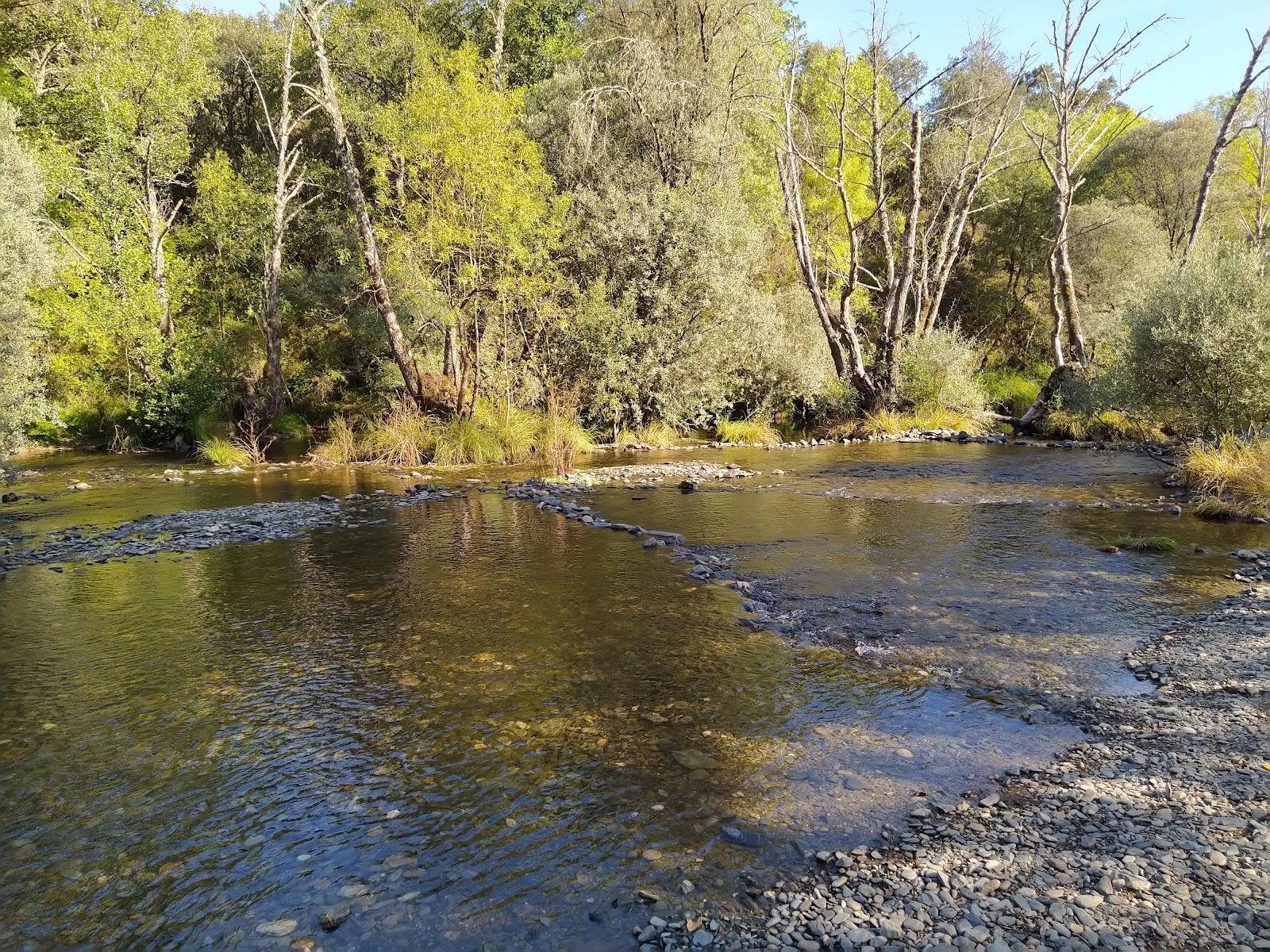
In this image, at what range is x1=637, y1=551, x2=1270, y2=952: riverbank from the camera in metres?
3.74

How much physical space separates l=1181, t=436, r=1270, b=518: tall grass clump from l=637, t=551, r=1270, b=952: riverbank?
954cm

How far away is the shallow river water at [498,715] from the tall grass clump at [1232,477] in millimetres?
1155

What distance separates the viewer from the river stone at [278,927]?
3980 millimetres

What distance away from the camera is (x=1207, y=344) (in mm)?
16047

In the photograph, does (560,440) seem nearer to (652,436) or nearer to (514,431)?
(514,431)

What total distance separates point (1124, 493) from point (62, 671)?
712 inches

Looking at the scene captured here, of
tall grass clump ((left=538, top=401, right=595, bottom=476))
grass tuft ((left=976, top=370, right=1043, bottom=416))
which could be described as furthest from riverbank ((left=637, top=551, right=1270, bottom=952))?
grass tuft ((left=976, top=370, right=1043, bottom=416))

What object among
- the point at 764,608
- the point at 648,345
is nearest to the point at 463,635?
the point at 764,608

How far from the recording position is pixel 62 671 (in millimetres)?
7562

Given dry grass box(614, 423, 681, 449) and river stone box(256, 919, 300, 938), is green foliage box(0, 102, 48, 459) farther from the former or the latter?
dry grass box(614, 423, 681, 449)

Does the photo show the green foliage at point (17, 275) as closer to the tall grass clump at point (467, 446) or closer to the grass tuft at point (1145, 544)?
the tall grass clump at point (467, 446)

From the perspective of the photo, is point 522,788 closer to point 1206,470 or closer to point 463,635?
point 463,635

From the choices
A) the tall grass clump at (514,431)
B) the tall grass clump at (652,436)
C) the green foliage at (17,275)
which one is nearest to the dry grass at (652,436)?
the tall grass clump at (652,436)

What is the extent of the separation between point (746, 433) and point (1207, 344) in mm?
14696
